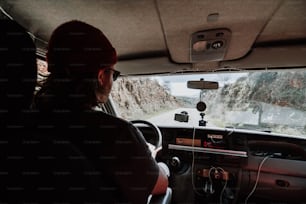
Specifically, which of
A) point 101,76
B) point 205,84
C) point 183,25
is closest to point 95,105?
point 101,76

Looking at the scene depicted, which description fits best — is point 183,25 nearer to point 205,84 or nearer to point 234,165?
point 205,84

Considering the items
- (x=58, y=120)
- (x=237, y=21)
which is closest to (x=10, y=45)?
(x=58, y=120)

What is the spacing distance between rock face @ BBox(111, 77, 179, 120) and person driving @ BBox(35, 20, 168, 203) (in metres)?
1.14

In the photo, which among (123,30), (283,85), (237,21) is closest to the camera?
(237,21)

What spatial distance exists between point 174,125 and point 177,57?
2.03ft

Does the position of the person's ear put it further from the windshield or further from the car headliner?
the windshield

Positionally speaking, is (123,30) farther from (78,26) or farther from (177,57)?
(78,26)

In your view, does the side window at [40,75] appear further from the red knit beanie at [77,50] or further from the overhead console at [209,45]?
the overhead console at [209,45]

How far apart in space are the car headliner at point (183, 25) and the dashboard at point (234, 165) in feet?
1.88

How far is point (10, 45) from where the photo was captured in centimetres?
67

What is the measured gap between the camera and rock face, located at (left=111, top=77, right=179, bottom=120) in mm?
2041

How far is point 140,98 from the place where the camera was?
2100 millimetres

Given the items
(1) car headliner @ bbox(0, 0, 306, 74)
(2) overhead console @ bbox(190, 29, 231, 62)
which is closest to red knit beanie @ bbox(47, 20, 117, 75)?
(1) car headliner @ bbox(0, 0, 306, 74)

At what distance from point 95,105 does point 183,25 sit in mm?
793
